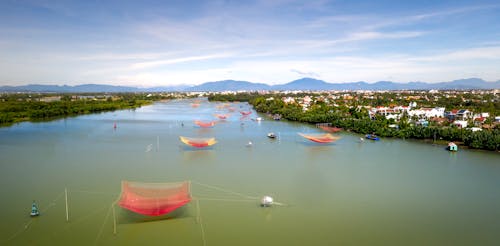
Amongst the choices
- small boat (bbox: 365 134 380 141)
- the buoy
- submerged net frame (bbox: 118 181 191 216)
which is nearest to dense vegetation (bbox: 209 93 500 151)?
small boat (bbox: 365 134 380 141)

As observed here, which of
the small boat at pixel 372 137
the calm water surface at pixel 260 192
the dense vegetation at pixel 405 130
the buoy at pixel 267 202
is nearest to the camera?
the calm water surface at pixel 260 192

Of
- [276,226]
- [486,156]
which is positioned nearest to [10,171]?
[276,226]

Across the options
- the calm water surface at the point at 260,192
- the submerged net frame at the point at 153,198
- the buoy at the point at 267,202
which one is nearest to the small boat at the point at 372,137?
the calm water surface at the point at 260,192

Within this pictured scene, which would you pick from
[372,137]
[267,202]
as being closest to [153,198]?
[267,202]

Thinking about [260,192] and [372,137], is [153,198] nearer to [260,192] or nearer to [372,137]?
[260,192]

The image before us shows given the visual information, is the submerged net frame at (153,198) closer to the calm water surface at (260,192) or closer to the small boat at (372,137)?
the calm water surface at (260,192)

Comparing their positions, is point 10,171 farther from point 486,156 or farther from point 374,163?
point 486,156

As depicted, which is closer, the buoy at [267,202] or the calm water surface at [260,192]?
the calm water surface at [260,192]

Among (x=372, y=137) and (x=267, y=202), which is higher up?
(x=372, y=137)
